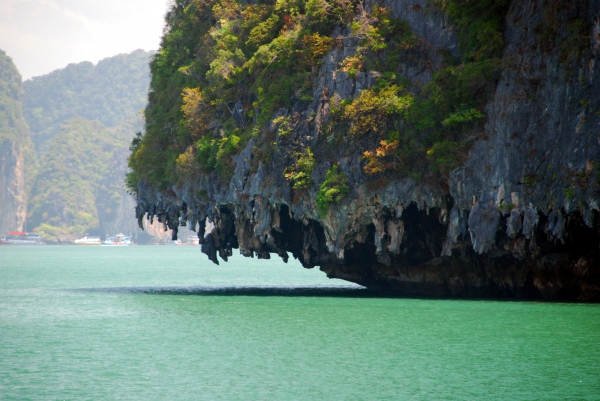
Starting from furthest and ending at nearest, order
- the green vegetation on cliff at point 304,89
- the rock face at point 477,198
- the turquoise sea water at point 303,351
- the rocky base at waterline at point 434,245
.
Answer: the green vegetation on cliff at point 304,89 → the rocky base at waterline at point 434,245 → the rock face at point 477,198 → the turquoise sea water at point 303,351

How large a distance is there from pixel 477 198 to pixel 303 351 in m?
10.5

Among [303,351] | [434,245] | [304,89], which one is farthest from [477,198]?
[303,351]

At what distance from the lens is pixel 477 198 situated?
29.8 meters

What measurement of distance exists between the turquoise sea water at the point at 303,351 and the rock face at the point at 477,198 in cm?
220

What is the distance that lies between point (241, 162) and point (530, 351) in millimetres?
→ 17853

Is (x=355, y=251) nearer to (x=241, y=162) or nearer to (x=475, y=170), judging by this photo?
(x=241, y=162)

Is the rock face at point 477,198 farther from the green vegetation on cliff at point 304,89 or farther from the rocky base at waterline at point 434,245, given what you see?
the green vegetation on cliff at point 304,89

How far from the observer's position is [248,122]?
1481 inches

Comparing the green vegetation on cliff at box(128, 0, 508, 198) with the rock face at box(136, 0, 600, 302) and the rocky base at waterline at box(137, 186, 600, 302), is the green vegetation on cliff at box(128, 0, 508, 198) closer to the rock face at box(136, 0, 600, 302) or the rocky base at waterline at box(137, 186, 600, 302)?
the rock face at box(136, 0, 600, 302)

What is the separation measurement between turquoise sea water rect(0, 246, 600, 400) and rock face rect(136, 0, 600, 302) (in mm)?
2198

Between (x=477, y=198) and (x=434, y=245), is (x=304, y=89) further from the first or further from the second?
(x=477, y=198)

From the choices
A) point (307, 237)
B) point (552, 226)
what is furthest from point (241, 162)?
point (552, 226)

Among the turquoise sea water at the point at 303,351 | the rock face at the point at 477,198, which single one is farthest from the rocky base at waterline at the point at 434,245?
the turquoise sea water at the point at 303,351

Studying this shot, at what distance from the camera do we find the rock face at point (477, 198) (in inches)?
1099
